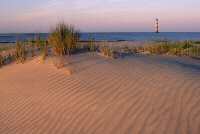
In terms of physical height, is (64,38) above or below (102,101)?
above

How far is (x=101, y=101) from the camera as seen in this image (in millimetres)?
2734

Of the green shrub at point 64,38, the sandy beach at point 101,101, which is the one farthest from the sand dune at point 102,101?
the green shrub at point 64,38

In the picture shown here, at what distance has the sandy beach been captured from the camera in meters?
2.20

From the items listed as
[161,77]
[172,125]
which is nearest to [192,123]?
[172,125]

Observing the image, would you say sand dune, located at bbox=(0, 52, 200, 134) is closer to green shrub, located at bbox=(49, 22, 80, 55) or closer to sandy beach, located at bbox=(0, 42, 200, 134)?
sandy beach, located at bbox=(0, 42, 200, 134)

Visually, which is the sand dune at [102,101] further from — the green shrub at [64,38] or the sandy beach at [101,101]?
the green shrub at [64,38]

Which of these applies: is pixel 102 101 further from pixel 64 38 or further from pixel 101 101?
pixel 64 38

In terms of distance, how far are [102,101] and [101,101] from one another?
0.02m

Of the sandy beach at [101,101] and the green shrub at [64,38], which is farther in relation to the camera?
the green shrub at [64,38]

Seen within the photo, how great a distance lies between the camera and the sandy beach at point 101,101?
7.23 feet

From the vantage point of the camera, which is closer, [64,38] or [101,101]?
[101,101]

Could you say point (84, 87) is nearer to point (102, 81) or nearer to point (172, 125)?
point (102, 81)

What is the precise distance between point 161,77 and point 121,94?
115 centimetres

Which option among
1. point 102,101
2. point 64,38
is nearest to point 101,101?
point 102,101
